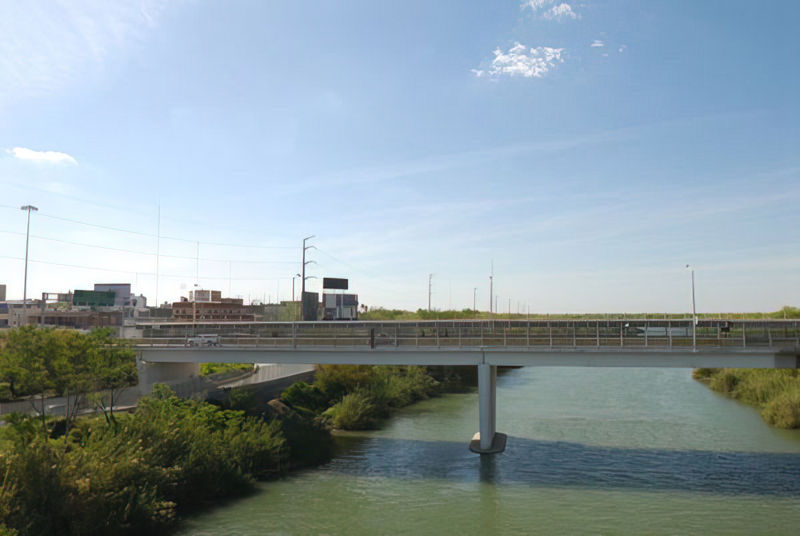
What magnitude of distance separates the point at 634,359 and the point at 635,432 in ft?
40.3

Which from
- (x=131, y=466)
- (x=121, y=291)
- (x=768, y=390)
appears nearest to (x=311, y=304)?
(x=121, y=291)

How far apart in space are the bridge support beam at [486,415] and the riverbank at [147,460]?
10.1m

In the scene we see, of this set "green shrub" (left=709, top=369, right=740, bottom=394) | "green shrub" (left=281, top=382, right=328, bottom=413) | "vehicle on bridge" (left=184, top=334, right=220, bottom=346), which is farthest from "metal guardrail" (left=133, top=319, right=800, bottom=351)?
"green shrub" (left=709, top=369, right=740, bottom=394)

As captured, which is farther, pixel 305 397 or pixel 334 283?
pixel 334 283

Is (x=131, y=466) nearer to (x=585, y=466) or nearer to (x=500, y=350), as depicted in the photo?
(x=500, y=350)

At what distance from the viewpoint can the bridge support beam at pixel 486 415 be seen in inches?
1483

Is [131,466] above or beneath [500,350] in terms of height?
beneath

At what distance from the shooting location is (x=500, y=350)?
1457 inches

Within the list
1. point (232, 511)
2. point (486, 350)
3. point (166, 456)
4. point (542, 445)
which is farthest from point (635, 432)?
point (166, 456)

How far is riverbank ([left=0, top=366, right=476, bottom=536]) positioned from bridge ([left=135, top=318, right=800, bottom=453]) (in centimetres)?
455

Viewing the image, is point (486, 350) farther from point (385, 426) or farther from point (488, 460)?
point (385, 426)

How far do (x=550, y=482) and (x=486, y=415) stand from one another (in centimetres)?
663

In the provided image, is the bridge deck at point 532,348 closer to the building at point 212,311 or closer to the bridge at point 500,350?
the bridge at point 500,350

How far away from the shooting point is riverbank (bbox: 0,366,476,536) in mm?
22781
